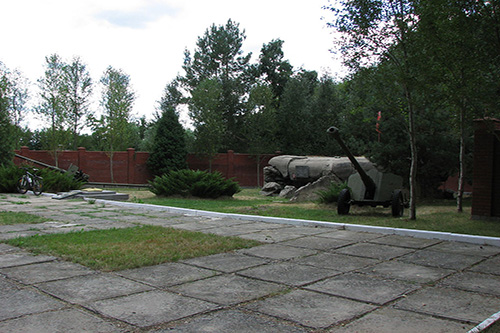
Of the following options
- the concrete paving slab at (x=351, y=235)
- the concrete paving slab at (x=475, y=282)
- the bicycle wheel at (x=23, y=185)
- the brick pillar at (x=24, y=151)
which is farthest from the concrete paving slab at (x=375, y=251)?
the brick pillar at (x=24, y=151)

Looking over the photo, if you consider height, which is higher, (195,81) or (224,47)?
(224,47)

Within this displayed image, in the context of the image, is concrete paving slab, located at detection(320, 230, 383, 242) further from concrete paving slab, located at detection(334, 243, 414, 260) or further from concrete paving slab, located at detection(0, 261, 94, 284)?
concrete paving slab, located at detection(0, 261, 94, 284)

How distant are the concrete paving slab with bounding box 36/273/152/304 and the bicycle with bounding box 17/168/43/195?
1194cm

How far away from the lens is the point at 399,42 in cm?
907

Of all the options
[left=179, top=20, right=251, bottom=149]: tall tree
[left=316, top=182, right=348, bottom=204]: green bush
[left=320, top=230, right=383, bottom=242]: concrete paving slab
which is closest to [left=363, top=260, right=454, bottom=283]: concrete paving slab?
[left=320, top=230, right=383, bottom=242]: concrete paving slab

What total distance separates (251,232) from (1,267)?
3.86 m

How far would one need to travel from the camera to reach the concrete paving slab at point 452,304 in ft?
11.2

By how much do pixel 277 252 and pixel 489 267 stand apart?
248 centimetres

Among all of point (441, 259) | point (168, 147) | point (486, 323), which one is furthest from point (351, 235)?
point (168, 147)

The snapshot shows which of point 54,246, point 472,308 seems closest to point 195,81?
point 54,246

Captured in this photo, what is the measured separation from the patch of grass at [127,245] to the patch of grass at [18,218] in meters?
1.84

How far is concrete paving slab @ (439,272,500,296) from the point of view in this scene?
416 cm

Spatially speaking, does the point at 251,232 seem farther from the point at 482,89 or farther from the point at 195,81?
the point at 195,81

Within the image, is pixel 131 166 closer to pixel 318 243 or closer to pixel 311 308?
pixel 318 243
